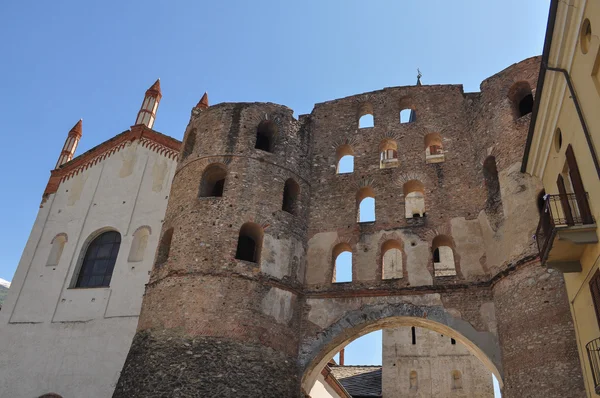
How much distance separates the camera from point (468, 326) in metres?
14.4

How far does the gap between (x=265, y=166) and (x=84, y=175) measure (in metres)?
10.4

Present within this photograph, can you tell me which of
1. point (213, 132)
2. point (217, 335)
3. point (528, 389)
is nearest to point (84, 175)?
point (213, 132)

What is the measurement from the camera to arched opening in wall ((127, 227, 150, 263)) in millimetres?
19953

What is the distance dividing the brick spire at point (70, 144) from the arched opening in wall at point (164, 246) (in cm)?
1091

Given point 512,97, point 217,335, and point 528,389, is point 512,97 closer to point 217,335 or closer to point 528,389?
point 528,389

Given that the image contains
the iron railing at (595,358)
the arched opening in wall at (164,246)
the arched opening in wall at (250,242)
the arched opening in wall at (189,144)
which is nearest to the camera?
the iron railing at (595,358)

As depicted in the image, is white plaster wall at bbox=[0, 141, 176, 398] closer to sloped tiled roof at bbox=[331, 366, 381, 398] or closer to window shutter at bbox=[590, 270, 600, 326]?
window shutter at bbox=[590, 270, 600, 326]

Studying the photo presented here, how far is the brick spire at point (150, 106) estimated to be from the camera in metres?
24.2

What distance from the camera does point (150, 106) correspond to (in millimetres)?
24781

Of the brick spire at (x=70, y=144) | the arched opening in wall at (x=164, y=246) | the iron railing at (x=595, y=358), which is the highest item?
the brick spire at (x=70, y=144)

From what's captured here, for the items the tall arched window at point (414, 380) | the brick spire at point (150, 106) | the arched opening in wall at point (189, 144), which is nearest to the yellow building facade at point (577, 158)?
the arched opening in wall at point (189, 144)

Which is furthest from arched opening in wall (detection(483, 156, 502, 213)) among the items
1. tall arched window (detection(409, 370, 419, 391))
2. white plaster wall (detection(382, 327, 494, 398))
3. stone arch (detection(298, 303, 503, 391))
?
tall arched window (detection(409, 370, 419, 391))

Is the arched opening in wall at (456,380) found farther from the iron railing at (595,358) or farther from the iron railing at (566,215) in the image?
the iron railing at (566,215)

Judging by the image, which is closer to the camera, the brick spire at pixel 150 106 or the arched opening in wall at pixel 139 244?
the arched opening in wall at pixel 139 244
